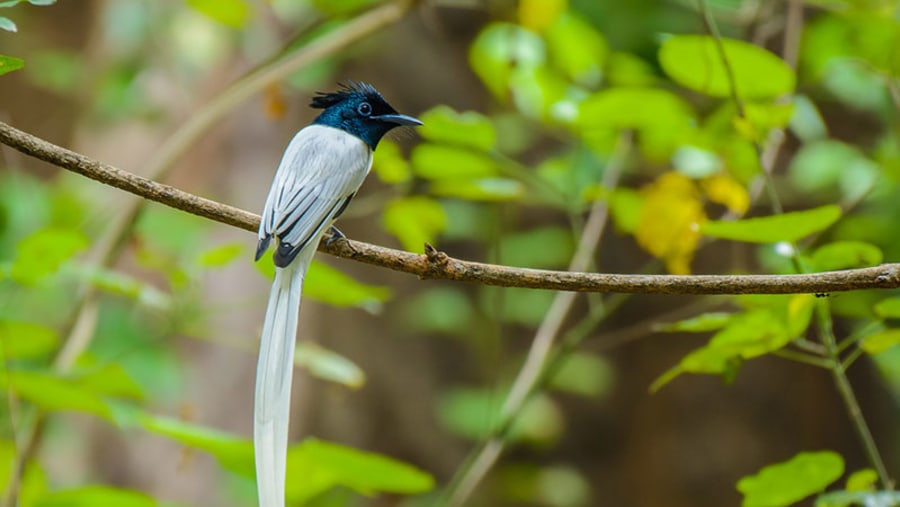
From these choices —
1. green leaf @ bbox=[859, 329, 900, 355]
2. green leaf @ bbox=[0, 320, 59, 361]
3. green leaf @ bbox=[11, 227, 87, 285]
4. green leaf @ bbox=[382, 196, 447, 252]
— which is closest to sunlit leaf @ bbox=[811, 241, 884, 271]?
green leaf @ bbox=[859, 329, 900, 355]

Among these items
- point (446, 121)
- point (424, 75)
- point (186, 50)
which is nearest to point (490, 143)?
point (446, 121)

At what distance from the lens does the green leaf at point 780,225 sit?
1.41 meters

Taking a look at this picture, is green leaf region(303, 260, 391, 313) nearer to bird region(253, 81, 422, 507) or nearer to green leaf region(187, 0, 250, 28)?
bird region(253, 81, 422, 507)

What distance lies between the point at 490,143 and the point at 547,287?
3.04 feet

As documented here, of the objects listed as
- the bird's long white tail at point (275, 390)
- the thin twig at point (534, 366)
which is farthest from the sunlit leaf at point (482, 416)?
the bird's long white tail at point (275, 390)

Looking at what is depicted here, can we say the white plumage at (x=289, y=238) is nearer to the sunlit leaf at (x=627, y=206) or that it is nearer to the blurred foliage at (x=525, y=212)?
the blurred foliage at (x=525, y=212)

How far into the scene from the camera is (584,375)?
4832 millimetres

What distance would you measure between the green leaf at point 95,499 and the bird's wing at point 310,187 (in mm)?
675

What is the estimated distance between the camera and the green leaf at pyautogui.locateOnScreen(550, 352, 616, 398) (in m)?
4.78

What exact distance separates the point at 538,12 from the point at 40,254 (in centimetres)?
138

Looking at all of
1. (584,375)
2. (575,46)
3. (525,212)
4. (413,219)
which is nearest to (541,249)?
(584,375)

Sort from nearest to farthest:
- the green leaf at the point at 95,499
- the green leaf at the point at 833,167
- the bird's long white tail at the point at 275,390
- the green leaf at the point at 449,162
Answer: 1. the bird's long white tail at the point at 275,390
2. the green leaf at the point at 95,499
3. the green leaf at the point at 449,162
4. the green leaf at the point at 833,167

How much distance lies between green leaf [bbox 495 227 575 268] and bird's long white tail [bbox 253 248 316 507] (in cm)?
278

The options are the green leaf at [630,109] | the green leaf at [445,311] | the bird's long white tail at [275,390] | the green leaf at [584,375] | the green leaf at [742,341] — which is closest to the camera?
the bird's long white tail at [275,390]
